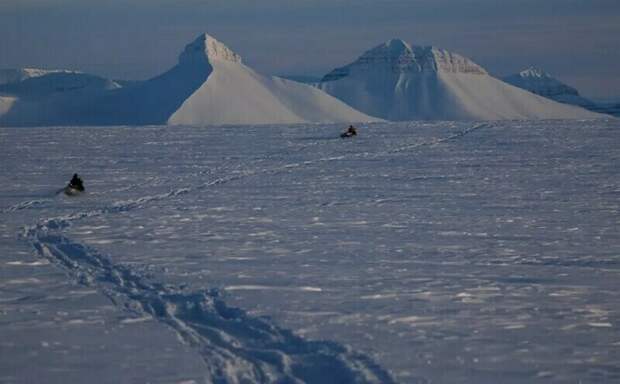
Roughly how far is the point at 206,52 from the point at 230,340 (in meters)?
139

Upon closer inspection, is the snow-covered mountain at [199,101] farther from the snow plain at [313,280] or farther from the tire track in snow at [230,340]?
the tire track in snow at [230,340]

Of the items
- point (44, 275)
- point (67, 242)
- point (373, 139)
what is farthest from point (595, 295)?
point (373, 139)

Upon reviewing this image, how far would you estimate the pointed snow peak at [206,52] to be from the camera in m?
142

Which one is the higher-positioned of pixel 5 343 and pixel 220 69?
pixel 220 69

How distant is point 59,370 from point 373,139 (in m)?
30.1

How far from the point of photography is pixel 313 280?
8.52 m

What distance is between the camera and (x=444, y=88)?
197 m

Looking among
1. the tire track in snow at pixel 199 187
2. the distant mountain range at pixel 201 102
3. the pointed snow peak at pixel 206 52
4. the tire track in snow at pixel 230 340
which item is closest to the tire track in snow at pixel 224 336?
the tire track in snow at pixel 230 340

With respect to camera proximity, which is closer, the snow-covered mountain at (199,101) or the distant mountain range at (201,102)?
the snow-covered mountain at (199,101)

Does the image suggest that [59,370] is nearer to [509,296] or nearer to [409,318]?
[409,318]

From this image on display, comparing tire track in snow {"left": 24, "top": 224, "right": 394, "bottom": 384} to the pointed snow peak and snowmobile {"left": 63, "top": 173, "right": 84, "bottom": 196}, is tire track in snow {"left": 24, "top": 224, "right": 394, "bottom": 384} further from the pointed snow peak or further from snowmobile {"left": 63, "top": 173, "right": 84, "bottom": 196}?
the pointed snow peak

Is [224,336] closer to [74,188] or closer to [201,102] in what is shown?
[74,188]

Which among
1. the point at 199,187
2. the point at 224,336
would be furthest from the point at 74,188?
the point at 224,336

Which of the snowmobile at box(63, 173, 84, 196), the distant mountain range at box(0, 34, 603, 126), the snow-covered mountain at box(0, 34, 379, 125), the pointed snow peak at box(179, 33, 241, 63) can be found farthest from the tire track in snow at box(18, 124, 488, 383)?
the pointed snow peak at box(179, 33, 241, 63)
